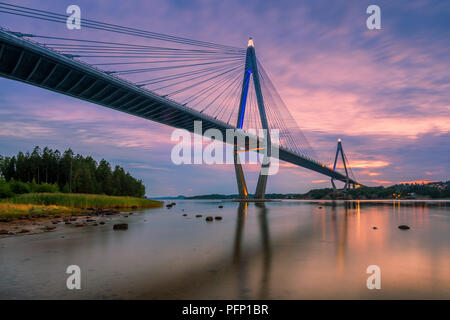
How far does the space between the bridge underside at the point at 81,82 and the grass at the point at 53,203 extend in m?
11.9

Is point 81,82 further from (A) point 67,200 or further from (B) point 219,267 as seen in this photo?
(B) point 219,267

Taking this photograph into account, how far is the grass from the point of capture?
2451cm

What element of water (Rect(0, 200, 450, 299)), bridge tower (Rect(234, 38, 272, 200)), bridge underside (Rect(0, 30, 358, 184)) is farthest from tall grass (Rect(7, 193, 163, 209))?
bridge tower (Rect(234, 38, 272, 200))

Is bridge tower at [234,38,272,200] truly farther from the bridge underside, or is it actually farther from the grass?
the grass

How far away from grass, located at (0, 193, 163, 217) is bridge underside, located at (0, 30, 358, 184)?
38.9 feet

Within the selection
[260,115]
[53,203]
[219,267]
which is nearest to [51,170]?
[53,203]

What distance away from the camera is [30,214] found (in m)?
23.9

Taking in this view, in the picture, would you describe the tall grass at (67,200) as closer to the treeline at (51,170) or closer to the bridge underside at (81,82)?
the bridge underside at (81,82)

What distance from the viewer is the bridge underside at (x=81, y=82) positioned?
929 inches

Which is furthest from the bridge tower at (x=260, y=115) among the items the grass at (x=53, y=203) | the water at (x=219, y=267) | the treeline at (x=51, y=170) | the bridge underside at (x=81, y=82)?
the water at (x=219, y=267)

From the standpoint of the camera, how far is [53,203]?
32750 millimetres

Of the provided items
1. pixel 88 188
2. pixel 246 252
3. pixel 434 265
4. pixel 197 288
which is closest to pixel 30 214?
pixel 246 252
